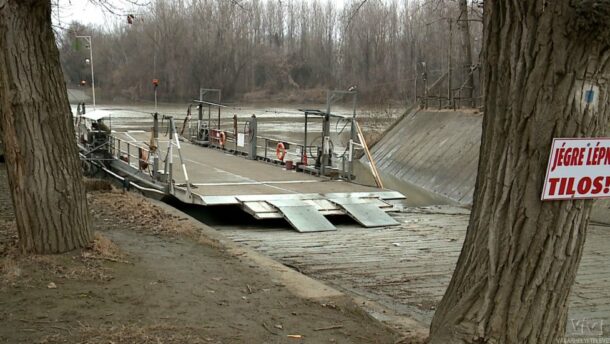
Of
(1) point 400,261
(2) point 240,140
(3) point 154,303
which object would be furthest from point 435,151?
(3) point 154,303

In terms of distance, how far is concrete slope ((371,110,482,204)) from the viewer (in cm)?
2358

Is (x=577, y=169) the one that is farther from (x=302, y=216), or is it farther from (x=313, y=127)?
(x=313, y=127)

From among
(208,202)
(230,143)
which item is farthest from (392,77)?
(208,202)

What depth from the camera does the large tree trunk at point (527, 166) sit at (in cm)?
347

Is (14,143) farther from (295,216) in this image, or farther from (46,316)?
(295,216)

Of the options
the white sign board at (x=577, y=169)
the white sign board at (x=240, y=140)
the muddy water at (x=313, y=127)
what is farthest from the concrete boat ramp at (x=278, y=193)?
the white sign board at (x=577, y=169)

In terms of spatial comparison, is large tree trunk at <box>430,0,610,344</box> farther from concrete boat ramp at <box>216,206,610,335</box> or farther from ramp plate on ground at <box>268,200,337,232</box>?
ramp plate on ground at <box>268,200,337,232</box>

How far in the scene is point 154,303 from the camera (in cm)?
548

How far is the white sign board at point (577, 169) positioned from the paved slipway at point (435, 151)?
56.3 ft

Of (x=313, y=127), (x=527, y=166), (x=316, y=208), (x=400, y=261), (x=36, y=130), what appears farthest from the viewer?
(x=313, y=127)

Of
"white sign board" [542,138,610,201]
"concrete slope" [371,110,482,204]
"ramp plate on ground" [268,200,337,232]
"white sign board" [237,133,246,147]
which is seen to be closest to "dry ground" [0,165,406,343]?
"white sign board" [542,138,610,201]

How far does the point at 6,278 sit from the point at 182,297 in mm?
1469

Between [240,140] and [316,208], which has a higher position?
[240,140]

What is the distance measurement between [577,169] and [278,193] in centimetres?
1049
